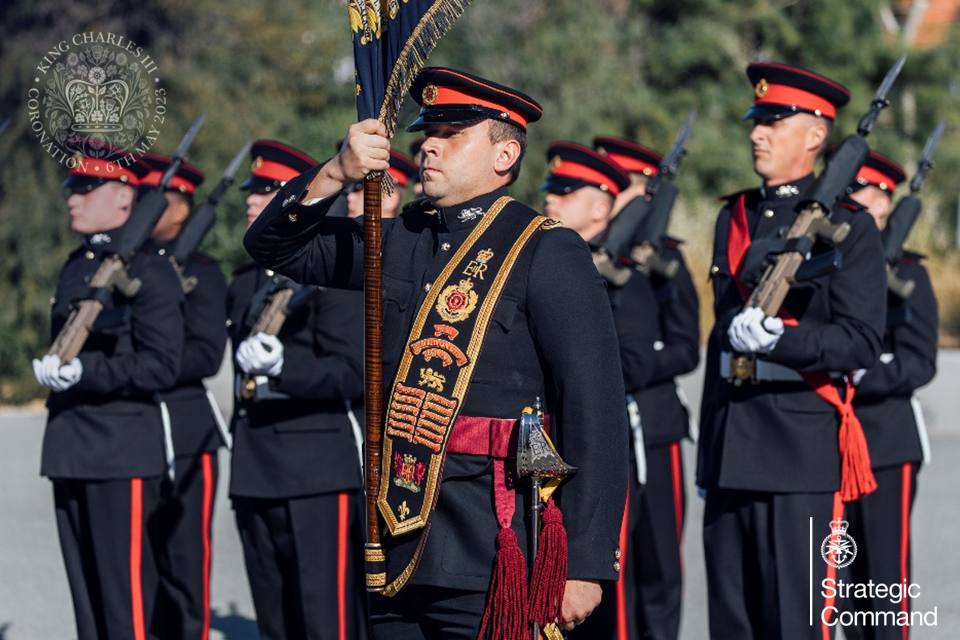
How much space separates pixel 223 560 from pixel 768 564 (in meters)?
4.31

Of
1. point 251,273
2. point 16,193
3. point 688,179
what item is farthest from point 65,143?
point 688,179

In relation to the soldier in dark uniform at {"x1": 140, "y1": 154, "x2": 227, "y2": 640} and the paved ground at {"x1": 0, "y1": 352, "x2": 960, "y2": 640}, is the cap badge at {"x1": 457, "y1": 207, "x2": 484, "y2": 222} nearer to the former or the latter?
the soldier in dark uniform at {"x1": 140, "y1": 154, "x2": 227, "y2": 640}

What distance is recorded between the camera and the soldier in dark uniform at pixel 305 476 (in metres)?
5.71

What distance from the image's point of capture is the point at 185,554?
6.49 metres

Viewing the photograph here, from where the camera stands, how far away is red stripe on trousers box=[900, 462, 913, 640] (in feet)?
19.3

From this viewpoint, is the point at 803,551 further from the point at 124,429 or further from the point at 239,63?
the point at 239,63

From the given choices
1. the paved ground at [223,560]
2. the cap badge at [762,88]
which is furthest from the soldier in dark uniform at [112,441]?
the cap badge at [762,88]

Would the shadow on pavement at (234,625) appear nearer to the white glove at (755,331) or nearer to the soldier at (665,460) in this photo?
the soldier at (665,460)

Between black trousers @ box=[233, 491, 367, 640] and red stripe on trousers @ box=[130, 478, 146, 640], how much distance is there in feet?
1.21

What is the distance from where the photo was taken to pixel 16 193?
15633mm

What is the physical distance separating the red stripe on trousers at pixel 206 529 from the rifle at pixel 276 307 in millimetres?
942

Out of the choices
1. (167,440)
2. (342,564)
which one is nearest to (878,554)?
(342,564)

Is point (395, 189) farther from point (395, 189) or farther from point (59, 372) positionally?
point (59, 372)

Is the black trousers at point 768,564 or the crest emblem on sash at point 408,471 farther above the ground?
the crest emblem on sash at point 408,471
